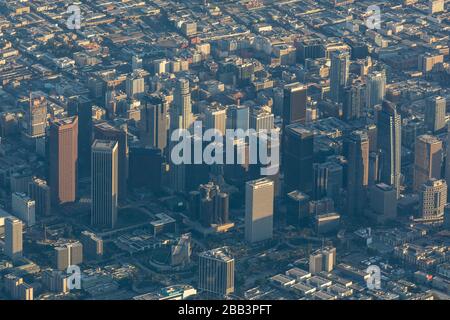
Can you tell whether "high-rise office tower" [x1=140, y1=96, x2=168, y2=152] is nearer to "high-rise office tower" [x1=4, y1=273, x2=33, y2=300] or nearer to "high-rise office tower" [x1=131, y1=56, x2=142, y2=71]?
"high-rise office tower" [x1=4, y1=273, x2=33, y2=300]

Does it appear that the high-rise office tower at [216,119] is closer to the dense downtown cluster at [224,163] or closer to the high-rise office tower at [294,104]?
the dense downtown cluster at [224,163]

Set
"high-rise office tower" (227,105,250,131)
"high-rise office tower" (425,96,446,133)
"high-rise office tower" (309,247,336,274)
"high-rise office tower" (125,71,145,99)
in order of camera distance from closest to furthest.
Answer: "high-rise office tower" (309,247,336,274), "high-rise office tower" (227,105,250,131), "high-rise office tower" (425,96,446,133), "high-rise office tower" (125,71,145,99)

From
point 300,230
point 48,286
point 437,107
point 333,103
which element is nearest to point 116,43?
point 333,103

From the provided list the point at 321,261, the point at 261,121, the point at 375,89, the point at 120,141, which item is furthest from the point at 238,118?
the point at 321,261

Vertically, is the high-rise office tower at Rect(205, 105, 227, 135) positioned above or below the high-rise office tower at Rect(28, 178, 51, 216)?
above

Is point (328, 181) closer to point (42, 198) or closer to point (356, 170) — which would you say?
point (356, 170)

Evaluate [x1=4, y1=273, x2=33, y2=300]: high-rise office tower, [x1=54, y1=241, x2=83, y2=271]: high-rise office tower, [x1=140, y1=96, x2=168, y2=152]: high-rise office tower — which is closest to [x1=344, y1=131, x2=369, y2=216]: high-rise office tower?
[x1=140, y1=96, x2=168, y2=152]: high-rise office tower

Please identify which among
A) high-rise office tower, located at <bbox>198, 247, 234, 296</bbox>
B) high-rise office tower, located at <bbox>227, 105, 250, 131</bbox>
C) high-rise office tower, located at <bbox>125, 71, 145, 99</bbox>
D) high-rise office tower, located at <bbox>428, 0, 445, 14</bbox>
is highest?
high-rise office tower, located at <bbox>198, 247, 234, 296</bbox>
